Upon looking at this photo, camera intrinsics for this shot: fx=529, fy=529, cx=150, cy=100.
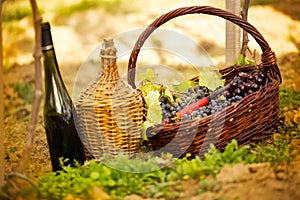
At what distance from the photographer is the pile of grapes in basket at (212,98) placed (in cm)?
191

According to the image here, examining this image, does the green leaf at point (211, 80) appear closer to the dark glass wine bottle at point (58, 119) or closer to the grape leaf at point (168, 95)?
the grape leaf at point (168, 95)

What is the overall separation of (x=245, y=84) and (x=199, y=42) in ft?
6.93

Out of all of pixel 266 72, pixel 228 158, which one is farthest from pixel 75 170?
pixel 266 72

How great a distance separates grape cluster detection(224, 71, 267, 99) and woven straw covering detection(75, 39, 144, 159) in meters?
0.36

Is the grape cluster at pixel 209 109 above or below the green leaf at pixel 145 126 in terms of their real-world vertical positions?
above

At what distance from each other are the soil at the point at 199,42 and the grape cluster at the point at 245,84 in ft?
1.05

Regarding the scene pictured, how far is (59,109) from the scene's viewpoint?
1839 millimetres

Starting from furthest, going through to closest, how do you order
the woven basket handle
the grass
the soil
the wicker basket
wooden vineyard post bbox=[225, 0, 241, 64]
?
wooden vineyard post bbox=[225, 0, 241, 64] → the grass → the woven basket handle → the wicker basket → the soil

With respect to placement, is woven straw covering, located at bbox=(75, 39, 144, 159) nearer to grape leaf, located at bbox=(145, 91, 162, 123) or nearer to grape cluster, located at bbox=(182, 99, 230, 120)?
grape leaf, located at bbox=(145, 91, 162, 123)

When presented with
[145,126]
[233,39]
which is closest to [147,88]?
[145,126]

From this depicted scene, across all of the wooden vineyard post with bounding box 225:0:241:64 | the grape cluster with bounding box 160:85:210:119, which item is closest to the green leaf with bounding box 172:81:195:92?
the grape cluster with bounding box 160:85:210:119

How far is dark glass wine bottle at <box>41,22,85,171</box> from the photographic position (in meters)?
1.83

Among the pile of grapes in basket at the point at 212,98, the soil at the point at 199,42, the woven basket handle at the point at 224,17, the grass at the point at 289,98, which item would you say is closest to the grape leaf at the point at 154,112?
the pile of grapes in basket at the point at 212,98

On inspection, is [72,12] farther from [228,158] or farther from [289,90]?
[228,158]
